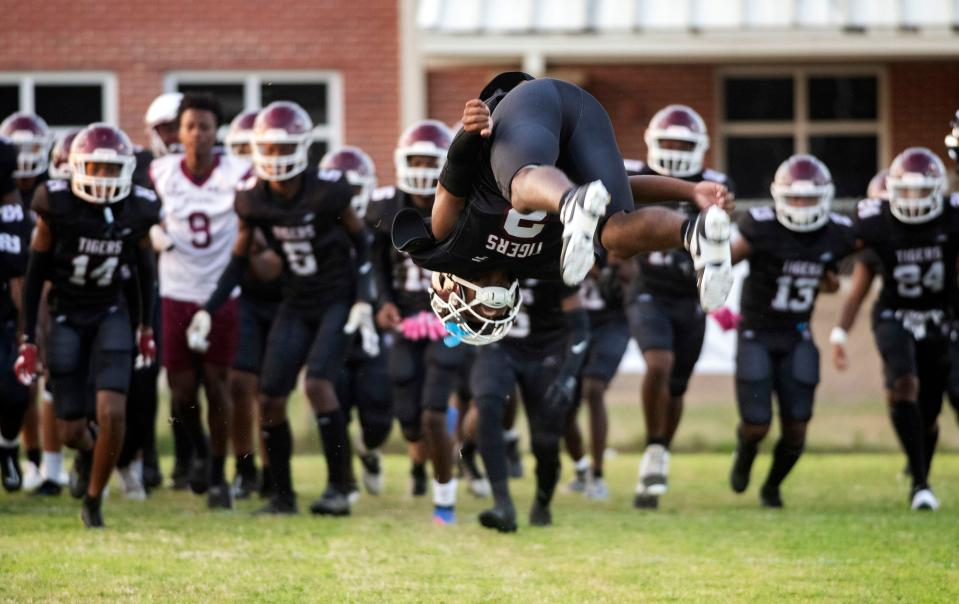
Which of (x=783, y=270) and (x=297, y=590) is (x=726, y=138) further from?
(x=297, y=590)

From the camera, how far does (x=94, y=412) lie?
8641 millimetres

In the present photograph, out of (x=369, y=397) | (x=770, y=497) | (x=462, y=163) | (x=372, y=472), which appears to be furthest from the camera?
(x=372, y=472)

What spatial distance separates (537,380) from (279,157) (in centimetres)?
190

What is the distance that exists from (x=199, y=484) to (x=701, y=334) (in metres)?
3.25

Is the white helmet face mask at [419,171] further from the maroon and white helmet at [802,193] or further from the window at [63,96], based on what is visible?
the window at [63,96]

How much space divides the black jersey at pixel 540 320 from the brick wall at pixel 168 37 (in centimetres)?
729

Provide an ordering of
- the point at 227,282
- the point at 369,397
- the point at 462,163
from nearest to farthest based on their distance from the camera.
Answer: the point at 462,163, the point at 227,282, the point at 369,397

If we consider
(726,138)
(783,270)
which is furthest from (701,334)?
(726,138)

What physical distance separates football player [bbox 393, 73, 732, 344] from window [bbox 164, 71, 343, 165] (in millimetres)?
9293

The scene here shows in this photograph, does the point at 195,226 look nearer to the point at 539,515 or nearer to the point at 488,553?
the point at 539,515

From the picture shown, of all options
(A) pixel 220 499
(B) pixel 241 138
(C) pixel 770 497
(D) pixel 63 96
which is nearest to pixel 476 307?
(A) pixel 220 499

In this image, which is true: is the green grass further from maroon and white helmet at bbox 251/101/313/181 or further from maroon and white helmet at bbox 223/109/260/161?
maroon and white helmet at bbox 223/109/260/161

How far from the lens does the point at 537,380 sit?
27.7 feet

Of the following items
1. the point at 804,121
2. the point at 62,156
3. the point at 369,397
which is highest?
the point at 804,121
